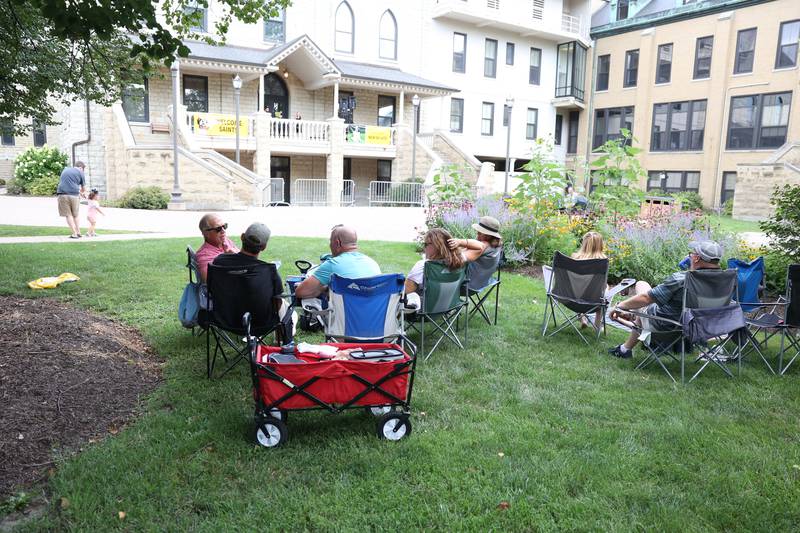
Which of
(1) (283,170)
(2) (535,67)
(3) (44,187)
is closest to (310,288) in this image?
(3) (44,187)

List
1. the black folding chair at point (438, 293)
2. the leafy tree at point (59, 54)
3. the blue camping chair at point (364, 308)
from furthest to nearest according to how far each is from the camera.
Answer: the leafy tree at point (59, 54) → the black folding chair at point (438, 293) → the blue camping chair at point (364, 308)

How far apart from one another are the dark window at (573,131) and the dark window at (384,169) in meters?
13.6

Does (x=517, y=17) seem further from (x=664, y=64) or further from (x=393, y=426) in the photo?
(x=393, y=426)

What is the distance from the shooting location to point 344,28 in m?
28.5

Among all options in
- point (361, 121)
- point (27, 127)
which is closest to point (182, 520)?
point (27, 127)

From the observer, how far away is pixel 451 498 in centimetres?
313

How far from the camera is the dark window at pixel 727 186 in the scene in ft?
95.8

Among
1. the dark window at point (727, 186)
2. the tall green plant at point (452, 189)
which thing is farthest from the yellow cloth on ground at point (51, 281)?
the dark window at point (727, 186)

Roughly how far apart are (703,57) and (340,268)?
32.2m

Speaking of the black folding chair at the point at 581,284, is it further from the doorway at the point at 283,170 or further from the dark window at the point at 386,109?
the dark window at the point at 386,109

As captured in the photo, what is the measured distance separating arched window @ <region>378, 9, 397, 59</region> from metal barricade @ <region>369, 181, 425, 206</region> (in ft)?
25.2

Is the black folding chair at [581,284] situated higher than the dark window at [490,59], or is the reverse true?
the dark window at [490,59]

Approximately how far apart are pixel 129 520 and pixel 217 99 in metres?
24.6

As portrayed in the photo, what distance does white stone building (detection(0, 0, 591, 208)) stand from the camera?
21781 mm
